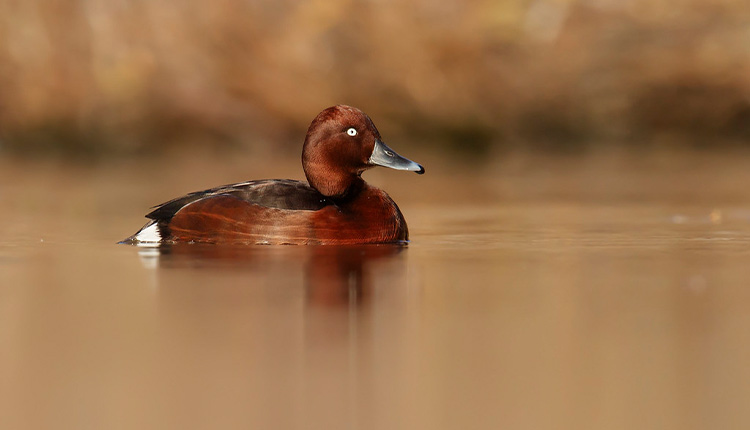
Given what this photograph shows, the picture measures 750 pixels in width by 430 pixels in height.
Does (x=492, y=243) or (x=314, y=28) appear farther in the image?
(x=314, y=28)

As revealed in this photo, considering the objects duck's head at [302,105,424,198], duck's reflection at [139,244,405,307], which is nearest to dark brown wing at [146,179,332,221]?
duck's head at [302,105,424,198]

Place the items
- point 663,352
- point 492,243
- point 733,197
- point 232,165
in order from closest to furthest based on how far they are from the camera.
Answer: point 663,352, point 492,243, point 733,197, point 232,165

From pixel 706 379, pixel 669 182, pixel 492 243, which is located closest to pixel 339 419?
pixel 706 379

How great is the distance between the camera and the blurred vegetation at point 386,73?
16.0m

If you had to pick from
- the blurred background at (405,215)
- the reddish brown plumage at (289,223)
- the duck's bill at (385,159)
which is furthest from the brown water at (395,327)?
the duck's bill at (385,159)

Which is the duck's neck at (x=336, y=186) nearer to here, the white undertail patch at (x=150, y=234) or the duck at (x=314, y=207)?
the duck at (x=314, y=207)

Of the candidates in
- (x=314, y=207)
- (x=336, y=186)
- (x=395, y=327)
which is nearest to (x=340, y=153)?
(x=336, y=186)

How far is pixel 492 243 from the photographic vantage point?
23.6 ft

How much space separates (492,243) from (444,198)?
310cm

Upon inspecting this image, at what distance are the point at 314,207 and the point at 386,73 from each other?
968cm

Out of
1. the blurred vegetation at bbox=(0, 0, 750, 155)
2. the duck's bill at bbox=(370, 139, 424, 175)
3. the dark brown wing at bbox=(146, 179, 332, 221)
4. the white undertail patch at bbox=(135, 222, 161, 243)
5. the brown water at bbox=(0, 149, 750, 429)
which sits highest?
the blurred vegetation at bbox=(0, 0, 750, 155)

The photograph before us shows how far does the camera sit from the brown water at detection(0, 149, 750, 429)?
3354 mm

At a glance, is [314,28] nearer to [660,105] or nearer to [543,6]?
[543,6]

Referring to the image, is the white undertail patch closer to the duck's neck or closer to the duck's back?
the duck's back
